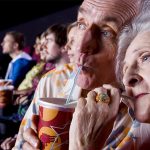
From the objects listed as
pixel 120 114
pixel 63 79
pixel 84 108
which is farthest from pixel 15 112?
pixel 84 108

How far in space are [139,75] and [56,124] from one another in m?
0.22

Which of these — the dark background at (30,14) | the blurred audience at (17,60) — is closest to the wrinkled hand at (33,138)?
the blurred audience at (17,60)

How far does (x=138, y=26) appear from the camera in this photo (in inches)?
35.5

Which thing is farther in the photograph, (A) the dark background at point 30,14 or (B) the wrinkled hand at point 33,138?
(A) the dark background at point 30,14

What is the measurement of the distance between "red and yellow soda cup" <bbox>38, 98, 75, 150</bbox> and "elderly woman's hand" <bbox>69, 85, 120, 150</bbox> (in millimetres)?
36

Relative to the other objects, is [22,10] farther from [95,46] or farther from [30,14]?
[95,46]

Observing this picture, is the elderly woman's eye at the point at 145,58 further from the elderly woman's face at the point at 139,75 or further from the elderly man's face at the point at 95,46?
the elderly man's face at the point at 95,46

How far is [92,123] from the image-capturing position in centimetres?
83

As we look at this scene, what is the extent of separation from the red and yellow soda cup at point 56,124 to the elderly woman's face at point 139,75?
15 cm

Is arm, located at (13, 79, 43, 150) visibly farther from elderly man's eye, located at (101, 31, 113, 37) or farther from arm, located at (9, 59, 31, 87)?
arm, located at (9, 59, 31, 87)

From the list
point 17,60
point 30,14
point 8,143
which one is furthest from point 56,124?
point 30,14

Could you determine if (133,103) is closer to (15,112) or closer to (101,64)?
(101,64)

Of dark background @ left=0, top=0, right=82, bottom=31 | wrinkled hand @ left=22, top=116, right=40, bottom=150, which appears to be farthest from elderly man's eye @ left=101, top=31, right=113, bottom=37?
dark background @ left=0, top=0, right=82, bottom=31

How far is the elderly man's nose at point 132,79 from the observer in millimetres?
815
